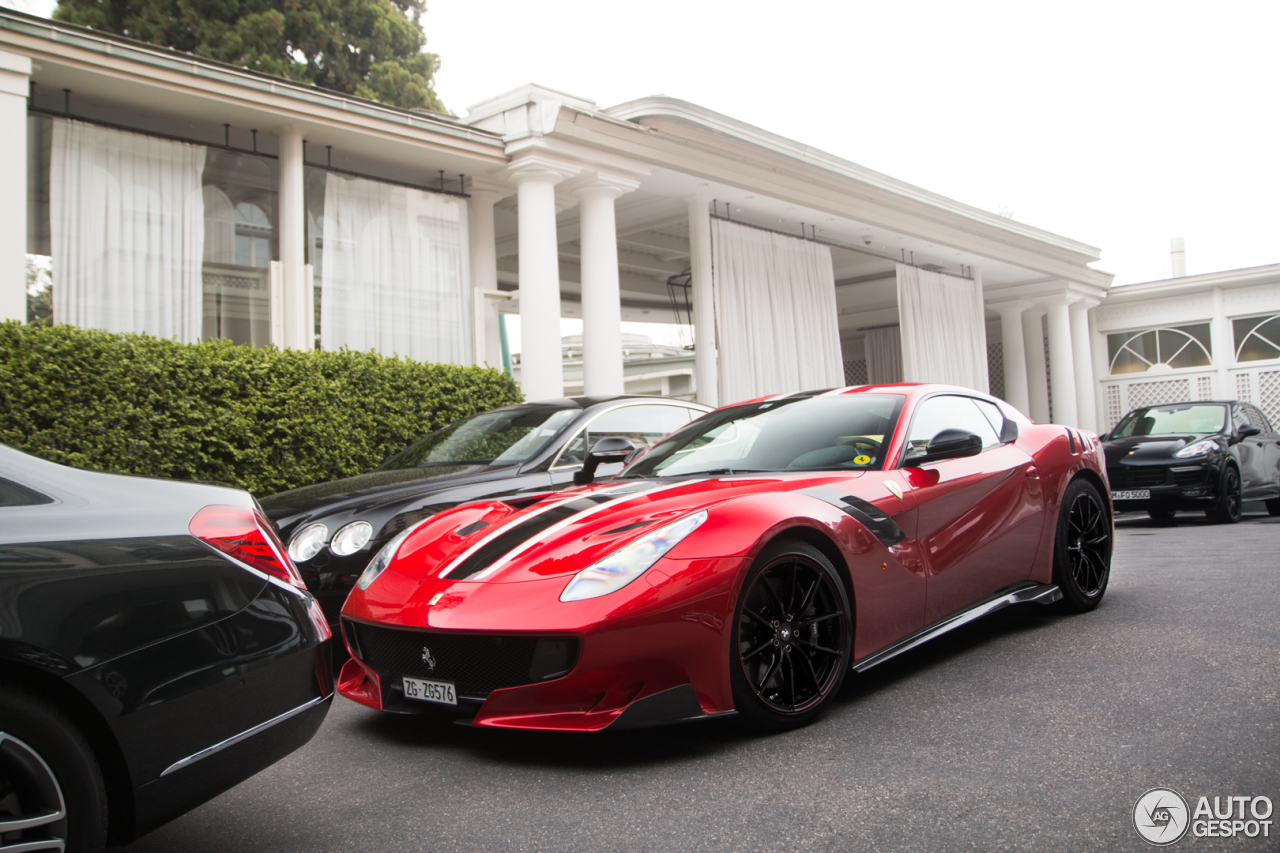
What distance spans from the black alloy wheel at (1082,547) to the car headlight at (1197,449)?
6.34m

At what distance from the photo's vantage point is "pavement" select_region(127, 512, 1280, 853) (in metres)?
2.37

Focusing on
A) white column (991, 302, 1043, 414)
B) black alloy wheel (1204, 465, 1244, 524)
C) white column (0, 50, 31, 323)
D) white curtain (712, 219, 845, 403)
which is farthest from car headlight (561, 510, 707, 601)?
white column (991, 302, 1043, 414)

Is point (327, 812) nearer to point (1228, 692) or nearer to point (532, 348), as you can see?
point (1228, 692)

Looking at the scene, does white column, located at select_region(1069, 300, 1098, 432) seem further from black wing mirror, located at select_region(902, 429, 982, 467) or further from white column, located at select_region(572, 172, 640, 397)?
black wing mirror, located at select_region(902, 429, 982, 467)

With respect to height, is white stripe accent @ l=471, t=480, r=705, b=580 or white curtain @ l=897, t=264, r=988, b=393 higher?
white curtain @ l=897, t=264, r=988, b=393

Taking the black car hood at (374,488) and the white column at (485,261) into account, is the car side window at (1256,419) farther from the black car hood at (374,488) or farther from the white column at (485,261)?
the black car hood at (374,488)

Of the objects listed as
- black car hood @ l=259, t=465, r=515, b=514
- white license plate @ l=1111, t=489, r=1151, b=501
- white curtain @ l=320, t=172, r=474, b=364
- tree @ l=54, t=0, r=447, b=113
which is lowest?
white license plate @ l=1111, t=489, r=1151, b=501

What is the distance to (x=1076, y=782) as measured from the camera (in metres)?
2.58

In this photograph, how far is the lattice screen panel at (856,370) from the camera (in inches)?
1164

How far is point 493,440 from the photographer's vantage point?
6281 mm

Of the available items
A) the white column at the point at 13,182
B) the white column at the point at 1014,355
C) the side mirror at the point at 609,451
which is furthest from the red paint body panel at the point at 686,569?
the white column at the point at 1014,355

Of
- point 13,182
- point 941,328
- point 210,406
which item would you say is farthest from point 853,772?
point 941,328

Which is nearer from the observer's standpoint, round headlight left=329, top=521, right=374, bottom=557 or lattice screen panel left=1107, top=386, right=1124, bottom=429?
round headlight left=329, top=521, right=374, bottom=557

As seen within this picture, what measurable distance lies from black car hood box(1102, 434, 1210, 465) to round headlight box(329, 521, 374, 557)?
917cm
